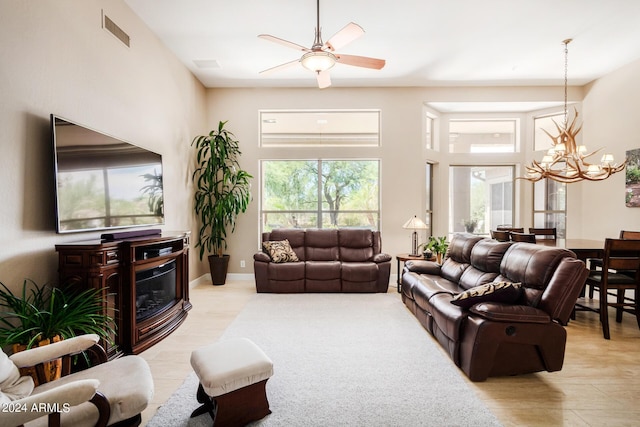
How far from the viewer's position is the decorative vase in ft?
5.86

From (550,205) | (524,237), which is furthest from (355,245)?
(550,205)

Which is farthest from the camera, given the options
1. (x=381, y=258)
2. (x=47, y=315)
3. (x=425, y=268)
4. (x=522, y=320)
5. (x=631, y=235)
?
(x=381, y=258)

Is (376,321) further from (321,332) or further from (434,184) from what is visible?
(434,184)

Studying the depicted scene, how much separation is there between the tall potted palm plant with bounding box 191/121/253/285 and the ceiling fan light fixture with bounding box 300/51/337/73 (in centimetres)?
273

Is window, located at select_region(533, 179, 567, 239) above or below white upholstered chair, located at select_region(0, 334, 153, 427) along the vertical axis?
above

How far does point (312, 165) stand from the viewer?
5.79 m

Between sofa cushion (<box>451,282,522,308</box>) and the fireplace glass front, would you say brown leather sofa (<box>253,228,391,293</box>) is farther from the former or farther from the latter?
sofa cushion (<box>451,282,522,308</box>)

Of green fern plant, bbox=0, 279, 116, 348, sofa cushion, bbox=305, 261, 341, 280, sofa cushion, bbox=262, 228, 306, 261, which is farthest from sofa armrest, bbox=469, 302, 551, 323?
sofa cushion, bbox=262, 228, 306, 261

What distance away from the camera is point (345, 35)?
263 centimetres

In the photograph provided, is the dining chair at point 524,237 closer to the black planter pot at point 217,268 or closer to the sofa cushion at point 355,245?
the sofa cushion at point 355,245

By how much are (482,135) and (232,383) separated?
6257mm

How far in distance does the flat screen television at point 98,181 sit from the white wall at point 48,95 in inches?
5.6

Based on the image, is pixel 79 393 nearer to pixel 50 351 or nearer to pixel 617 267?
pixel 50 351

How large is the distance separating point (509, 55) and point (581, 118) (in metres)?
2.29
